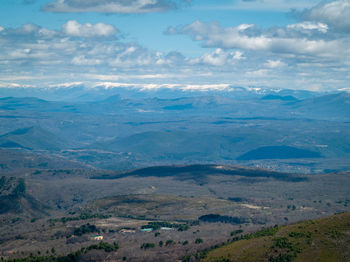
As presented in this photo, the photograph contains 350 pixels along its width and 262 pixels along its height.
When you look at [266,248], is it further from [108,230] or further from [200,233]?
[108,230]

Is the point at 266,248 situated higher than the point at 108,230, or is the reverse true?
the point at 266,248

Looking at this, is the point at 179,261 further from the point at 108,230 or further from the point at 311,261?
the point at 108,230

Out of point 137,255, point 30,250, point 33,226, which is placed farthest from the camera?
point 33,226

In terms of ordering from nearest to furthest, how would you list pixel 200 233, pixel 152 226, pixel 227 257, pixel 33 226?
pixel 227 257 → pixel 200 233 → pixel 152 226 → pixel 33 226

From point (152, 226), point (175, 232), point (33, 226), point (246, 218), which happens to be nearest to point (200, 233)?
point (175, 232)

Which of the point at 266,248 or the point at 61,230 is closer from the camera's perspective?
the point at 266,248

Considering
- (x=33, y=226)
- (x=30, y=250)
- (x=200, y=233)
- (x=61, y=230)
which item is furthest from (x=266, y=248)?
(x=33, y=226)
